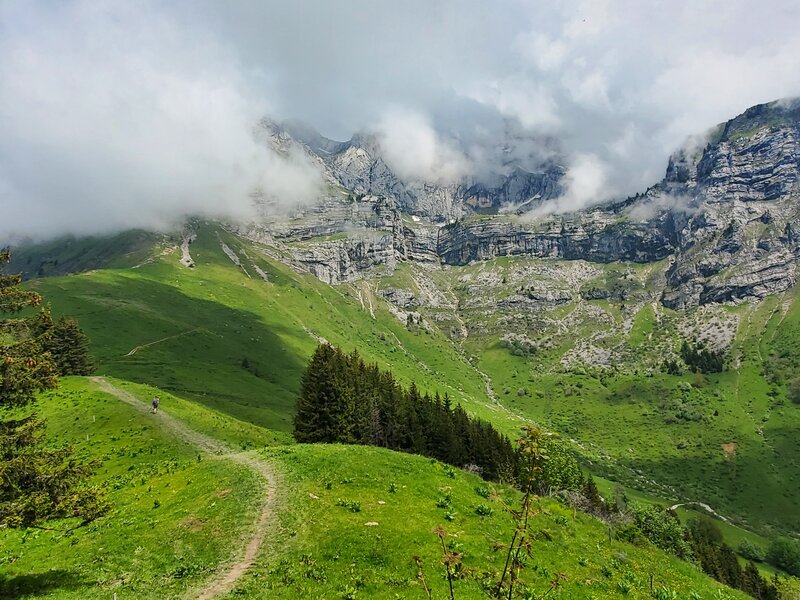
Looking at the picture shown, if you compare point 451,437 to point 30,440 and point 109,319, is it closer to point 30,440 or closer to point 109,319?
point 30,440

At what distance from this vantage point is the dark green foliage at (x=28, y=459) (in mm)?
17781

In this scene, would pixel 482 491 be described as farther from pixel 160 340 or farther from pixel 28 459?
pixel 160 340

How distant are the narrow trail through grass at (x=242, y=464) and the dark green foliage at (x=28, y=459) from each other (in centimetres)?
581

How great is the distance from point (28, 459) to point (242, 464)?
720 inches

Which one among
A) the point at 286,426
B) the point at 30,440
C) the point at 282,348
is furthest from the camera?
the point at 282,348

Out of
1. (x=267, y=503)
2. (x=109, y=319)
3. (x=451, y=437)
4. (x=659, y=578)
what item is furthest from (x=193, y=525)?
(x=109, y=319)

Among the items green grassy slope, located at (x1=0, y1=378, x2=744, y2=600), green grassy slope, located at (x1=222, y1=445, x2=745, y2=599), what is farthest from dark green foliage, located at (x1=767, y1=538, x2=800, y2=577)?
green grassy slope, located at (x1=222, y1=445, x2=745, y2=599)

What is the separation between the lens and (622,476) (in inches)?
6988

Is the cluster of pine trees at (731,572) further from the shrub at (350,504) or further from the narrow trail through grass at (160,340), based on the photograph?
the narrow trail through grass at (160,340)

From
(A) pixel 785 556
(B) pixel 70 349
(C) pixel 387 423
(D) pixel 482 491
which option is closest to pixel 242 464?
(D) pixel 482 491

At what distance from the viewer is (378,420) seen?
6253 cm

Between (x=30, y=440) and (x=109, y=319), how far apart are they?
142908 mm

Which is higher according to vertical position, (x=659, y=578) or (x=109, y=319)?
(x=659, y=578)

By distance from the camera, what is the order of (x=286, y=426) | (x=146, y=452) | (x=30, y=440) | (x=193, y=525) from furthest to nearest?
(x=286, y=426) < (x=146, y=452) < (x=193, y=525) < (x=30, y=440)
